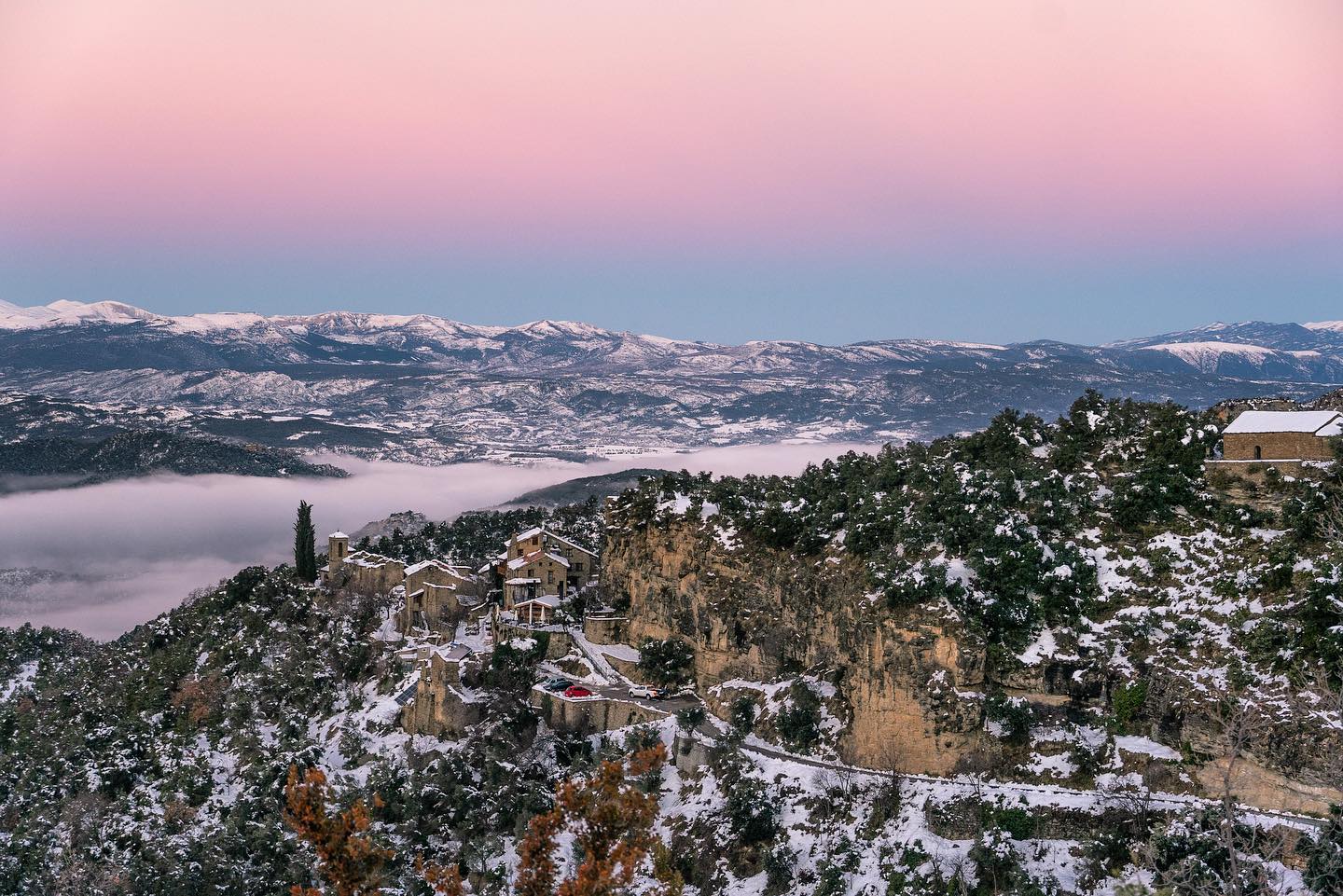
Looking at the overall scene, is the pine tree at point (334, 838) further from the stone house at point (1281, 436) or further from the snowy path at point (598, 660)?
the stone house at point (1281, 436)

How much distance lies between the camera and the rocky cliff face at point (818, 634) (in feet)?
149

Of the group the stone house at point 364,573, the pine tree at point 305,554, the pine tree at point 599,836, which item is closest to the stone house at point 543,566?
the stone house at point 364,573

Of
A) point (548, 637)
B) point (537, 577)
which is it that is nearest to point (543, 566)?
point (537, 577)

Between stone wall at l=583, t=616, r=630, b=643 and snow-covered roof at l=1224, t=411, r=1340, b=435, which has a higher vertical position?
snow-covered roof at l=1224, t=411, r=1340, b=435

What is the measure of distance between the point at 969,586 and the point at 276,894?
119ft

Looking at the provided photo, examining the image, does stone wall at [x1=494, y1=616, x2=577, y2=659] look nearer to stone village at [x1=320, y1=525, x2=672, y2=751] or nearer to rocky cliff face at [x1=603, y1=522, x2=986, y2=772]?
stone village at [x1=320, y1=525, x2=672, y2=751]

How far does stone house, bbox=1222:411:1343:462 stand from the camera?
48.6m

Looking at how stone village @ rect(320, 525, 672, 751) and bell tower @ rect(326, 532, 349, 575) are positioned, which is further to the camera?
bell tower @ rect(326, 532, 349, 575)

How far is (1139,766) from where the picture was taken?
40219 mm

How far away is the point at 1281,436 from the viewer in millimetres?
48906

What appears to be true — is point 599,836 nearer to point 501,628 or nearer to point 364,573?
point 501,628

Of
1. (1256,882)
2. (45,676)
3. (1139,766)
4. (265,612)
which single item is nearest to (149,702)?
(265,612)

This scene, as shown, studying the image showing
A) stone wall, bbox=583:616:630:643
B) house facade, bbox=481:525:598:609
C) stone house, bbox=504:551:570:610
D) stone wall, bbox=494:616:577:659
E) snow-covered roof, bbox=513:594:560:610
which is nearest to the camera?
stone wall, bbox=494:616:577:659

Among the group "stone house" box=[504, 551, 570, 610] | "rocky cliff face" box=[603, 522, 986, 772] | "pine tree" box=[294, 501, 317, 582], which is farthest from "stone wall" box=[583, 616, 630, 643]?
"pine tree" box=[294, 501, 317, 582]
